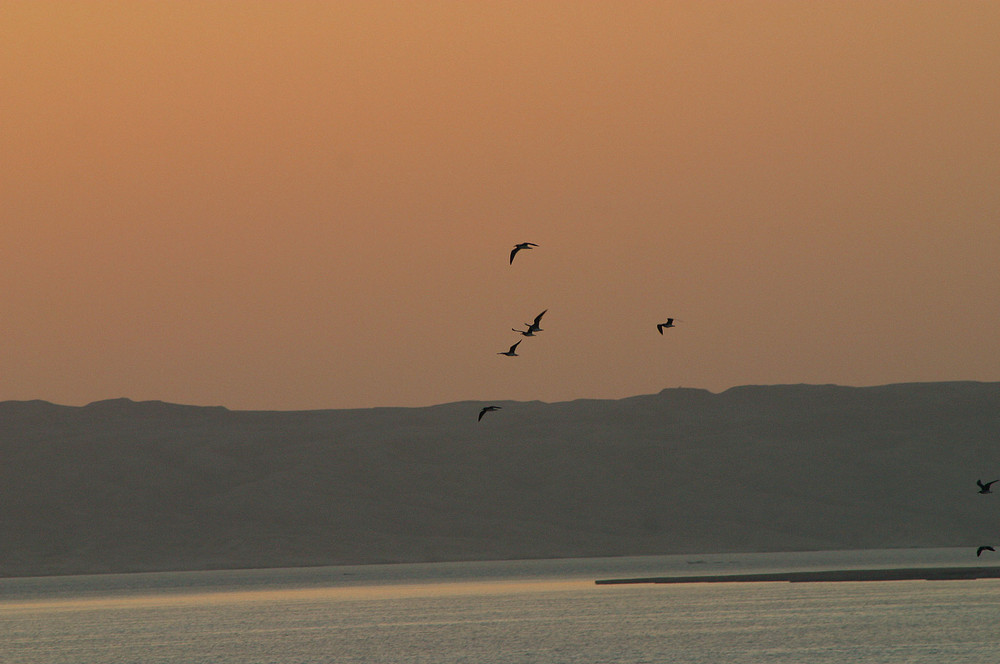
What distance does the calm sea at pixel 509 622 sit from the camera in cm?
6931

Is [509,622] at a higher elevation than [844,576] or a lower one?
lower

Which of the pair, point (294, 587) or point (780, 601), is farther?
point (294, 587)

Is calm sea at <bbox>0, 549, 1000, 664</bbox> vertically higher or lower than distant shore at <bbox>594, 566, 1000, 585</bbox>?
lower

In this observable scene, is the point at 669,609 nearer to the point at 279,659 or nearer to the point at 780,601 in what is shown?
the point at 780,601

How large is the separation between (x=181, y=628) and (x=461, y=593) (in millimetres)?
29160

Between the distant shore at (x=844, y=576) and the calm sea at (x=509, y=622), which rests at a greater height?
the distant shore at (x=844, y=576)

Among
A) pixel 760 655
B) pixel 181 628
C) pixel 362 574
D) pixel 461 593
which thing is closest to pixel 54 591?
pixel 362 574

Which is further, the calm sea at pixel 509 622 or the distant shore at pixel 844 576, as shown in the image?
the distant shore at pixel 844 576

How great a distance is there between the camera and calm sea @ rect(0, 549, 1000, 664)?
69312mm

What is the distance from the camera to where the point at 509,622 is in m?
84.8

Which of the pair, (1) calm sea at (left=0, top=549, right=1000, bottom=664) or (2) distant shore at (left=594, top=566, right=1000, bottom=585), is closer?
(1) calm sea at (left=0, top=549, right=1000, bottom=664)

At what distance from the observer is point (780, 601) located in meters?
96.2

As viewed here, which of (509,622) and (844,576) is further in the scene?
(844,576)

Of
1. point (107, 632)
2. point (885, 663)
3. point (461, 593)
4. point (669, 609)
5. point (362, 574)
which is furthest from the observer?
point (362, 574)
